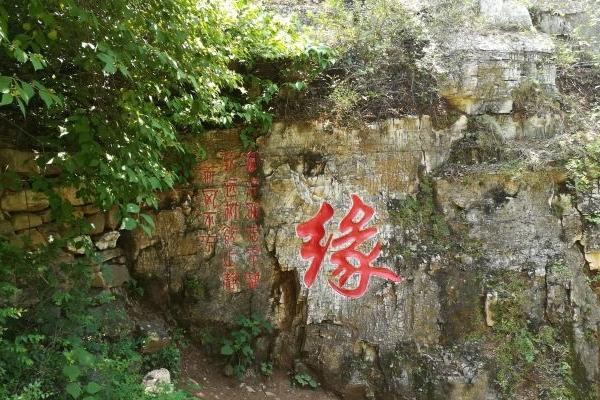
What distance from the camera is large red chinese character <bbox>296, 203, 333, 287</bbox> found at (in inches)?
191

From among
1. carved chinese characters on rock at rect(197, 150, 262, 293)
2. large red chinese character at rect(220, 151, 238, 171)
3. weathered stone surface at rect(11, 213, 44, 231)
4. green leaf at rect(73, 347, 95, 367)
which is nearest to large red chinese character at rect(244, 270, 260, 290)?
carved chinese characters on rock at rect(197, 150, 262, 293)

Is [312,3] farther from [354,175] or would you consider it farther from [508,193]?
[508,193]

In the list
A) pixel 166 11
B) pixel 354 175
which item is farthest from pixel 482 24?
pixel 166 11

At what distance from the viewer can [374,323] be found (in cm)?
476

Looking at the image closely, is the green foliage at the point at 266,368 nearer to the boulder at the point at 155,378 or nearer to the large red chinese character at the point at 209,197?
the boulder at the point at 155,378

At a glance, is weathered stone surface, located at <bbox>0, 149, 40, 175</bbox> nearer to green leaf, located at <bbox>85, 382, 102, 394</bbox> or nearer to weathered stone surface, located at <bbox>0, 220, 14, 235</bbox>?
weathered stone surface, located at <bbox>0, 220, 14, 235</bbox>

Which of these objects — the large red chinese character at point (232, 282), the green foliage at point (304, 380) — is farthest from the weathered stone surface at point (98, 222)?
the green foliage at point (304, 380)

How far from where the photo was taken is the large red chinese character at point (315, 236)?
486 cm

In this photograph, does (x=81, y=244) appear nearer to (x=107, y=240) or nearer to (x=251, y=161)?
(x=107, y=240)

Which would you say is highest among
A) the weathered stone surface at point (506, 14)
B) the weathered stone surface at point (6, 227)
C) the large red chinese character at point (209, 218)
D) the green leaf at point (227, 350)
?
the weathered stone surface at point (506, 14)

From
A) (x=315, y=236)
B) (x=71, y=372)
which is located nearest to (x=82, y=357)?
(x=71, y=372)

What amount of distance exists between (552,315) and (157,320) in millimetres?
3841

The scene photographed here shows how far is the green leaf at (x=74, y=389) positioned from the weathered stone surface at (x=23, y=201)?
1.72m

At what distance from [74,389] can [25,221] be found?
5.53ft
